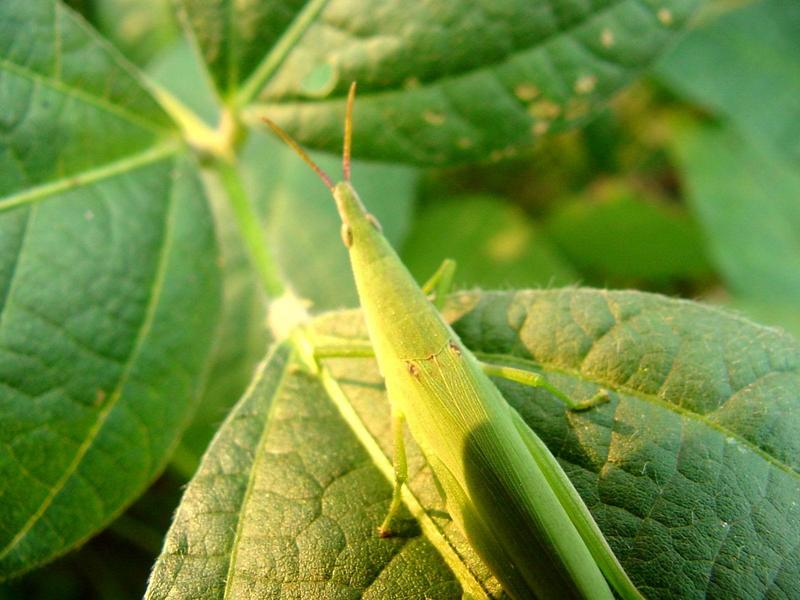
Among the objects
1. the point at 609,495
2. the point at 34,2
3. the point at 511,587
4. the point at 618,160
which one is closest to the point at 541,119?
the point at 609,495

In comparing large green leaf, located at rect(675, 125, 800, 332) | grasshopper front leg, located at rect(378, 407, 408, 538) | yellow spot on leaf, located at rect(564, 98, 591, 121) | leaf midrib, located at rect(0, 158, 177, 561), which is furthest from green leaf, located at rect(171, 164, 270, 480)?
large green leaf, located at rect(675, 125, 800, 332)

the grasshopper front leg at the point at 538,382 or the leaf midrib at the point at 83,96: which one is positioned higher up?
the leaf midrib at the point at 83,96

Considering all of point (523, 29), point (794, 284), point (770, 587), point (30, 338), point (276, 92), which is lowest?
point (770, 587)

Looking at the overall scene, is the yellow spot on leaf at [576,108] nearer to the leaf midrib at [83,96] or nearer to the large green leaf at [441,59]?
the large green leaf at [441,59]

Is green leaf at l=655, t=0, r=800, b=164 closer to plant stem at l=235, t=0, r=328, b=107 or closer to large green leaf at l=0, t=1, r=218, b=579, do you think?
plant stem at l=235, t=0, r=328, b=107

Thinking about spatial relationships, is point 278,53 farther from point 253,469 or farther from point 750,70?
point 750,70

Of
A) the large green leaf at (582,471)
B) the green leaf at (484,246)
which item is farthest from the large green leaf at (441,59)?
the green leaf at (484,246)

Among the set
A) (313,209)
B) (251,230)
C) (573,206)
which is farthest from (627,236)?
(251,230)

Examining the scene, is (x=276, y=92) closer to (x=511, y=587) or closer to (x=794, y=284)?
(x=511, y=587)
